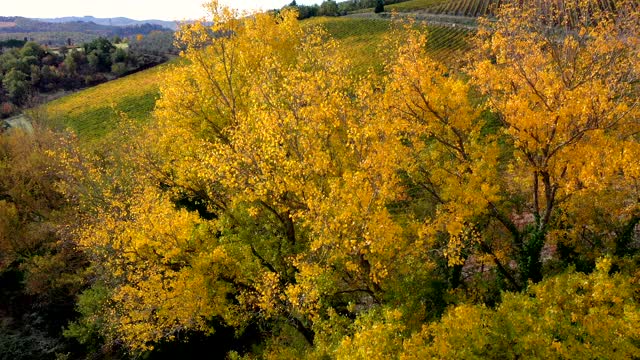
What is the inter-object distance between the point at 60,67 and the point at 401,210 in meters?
113

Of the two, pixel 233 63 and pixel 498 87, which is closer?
pixel 498 87

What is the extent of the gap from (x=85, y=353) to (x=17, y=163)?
21.5m

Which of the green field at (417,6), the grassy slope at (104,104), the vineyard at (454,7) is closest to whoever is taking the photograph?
the grassy slope at (104,104)

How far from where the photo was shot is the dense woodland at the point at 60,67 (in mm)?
90125

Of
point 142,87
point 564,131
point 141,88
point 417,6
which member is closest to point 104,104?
point 141,88

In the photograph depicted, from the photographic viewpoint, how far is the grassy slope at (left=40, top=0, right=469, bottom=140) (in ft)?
221

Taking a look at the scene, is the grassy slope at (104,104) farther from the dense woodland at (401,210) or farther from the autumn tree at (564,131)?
the autumn tree at (564,131)

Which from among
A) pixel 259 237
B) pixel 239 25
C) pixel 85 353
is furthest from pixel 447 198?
pixel 85 353

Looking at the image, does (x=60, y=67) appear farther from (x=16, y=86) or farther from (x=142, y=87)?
(x=142, y=87)

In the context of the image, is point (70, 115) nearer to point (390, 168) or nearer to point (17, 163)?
point (17, 163)

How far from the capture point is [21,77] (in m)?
91.9

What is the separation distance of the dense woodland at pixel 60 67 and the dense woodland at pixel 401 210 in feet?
280

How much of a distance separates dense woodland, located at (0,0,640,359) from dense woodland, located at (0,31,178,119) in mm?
85340

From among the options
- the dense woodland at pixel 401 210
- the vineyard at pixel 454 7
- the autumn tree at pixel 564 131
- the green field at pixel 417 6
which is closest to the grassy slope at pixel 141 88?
the vineyard at pixel 454 7
